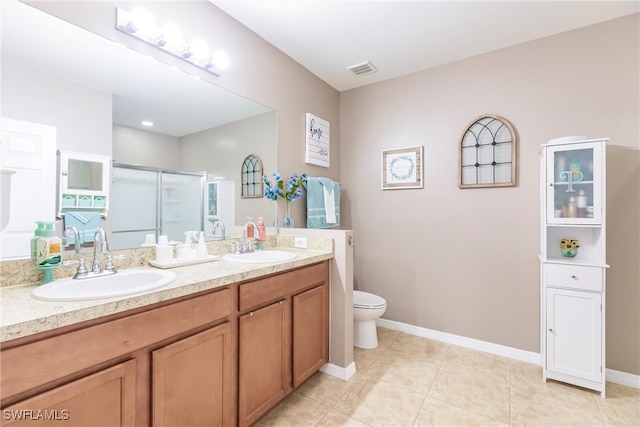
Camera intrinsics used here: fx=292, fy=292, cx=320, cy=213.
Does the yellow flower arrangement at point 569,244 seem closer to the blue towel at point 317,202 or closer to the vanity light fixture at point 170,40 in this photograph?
the blue towel at point 317,202

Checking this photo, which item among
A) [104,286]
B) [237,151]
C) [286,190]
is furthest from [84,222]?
[286,190]

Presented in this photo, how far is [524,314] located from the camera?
2268 millimetres

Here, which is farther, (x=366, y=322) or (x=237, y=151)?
(x=366, y=322)

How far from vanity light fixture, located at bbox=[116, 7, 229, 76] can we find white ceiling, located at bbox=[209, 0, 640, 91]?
0.36 meters

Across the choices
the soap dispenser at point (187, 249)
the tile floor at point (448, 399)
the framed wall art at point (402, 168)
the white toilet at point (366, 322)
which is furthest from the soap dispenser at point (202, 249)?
the framed wall art at point (402, 168)

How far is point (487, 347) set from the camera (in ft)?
7.84

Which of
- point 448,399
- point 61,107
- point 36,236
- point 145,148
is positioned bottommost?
point 448,399

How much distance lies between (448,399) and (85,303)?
1.94 m

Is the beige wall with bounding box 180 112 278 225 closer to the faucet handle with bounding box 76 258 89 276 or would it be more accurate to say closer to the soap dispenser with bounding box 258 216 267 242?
the soap dispenser with bounding box 258 216 267 242

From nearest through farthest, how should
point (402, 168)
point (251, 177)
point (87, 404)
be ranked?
point (87, 404)
point (251, 177)
point (402, 168)

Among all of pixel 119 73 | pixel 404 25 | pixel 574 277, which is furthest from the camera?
pixel 404 25

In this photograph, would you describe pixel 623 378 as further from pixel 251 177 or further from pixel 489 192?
pixel 251 177

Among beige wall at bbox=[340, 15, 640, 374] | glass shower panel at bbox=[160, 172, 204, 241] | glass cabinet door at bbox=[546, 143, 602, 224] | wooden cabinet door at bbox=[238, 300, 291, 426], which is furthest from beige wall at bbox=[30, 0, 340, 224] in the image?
glass cabinet door at bbox=[546, 143, 602, 224]

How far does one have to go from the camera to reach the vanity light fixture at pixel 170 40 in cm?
146
